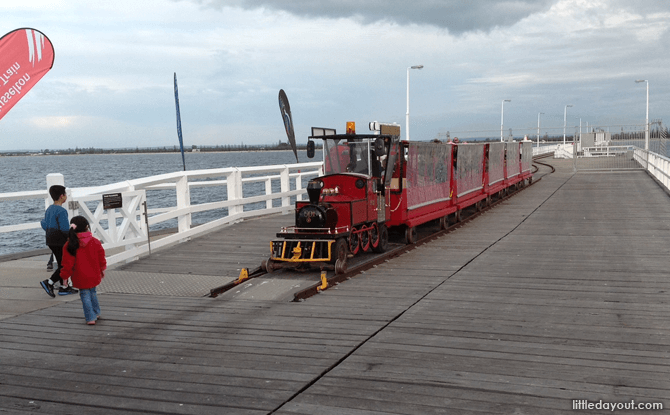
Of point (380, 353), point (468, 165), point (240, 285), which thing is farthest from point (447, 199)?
point (380, 353)

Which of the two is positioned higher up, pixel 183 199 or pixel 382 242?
pixel 183 199

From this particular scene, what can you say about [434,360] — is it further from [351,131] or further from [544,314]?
[351,131]

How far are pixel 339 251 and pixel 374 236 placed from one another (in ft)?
5.34

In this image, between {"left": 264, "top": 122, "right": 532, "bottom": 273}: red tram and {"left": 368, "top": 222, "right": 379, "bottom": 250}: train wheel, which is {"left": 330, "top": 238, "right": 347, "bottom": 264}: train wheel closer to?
{"left": 264, "top": 122, "right": 532, "bottom": 273}: red tram

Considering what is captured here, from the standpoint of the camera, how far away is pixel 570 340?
5.69 metres

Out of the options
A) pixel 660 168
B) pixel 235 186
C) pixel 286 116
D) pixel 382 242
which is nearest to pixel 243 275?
pixel 382 242

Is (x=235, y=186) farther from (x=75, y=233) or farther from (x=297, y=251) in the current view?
(x=75, y=233)

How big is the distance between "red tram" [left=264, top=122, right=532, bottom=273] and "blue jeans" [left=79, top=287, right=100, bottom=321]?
2.95 meters

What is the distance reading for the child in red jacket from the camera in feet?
21.2

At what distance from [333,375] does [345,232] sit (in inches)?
180

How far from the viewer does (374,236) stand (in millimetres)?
10633

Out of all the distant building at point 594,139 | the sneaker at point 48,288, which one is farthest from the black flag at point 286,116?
the distant building at point 594,139

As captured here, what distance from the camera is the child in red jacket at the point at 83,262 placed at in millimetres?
6465

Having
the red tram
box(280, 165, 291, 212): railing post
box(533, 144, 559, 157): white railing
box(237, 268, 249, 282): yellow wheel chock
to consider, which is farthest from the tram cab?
box(533, 144, 559, 157): white railing
